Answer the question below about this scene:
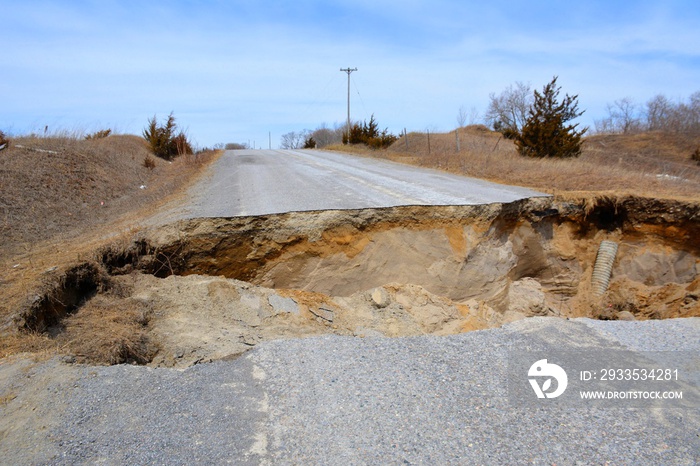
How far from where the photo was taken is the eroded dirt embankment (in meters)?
5.44

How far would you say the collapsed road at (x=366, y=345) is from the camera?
302 centimetres

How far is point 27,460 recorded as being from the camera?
2766 millimetres

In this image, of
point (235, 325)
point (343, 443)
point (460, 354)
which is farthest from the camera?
point (235, 325)

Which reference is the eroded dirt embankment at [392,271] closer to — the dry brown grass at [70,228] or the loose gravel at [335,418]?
the dry brown grass at [70,228]

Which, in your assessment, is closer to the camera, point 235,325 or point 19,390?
point 19,390

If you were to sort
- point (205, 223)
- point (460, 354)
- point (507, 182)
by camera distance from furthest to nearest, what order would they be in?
point (507, 182) → point (205, 223) → point (460, 354)

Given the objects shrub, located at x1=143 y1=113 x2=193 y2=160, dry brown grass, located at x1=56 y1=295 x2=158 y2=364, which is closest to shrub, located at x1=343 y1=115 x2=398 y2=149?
shrub, located at x1=143 y1=113 x2=193 y2=160

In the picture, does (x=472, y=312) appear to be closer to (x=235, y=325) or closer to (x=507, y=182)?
(x=235, y=325)

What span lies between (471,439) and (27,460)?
274cm

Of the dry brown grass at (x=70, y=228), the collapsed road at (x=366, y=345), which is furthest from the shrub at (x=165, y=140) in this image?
the collapsed road at (x=366, y=345)

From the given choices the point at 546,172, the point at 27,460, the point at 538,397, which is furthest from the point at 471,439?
the point at 546,172

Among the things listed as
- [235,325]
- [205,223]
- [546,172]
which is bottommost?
[235,325]

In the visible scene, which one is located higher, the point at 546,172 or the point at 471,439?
the point at 546,172

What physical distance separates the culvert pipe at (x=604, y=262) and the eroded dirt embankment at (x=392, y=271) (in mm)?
127
